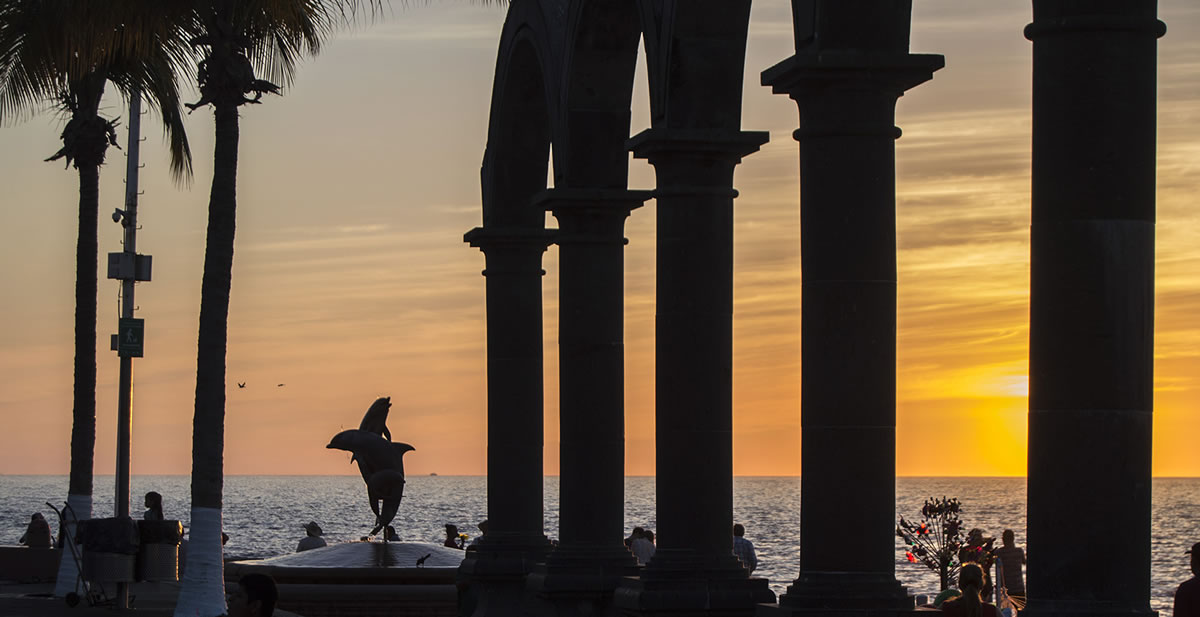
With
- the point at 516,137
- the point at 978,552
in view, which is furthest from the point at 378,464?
the point at 978,552

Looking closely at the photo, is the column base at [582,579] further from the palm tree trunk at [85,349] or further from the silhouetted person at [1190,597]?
the palm tree trunk at [85,349]

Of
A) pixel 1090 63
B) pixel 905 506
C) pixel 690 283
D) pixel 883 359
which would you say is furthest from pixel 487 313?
pixel 905 506

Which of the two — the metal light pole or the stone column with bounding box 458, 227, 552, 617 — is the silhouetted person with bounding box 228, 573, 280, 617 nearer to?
the stone column with bounding box 458, 227, 552, 617

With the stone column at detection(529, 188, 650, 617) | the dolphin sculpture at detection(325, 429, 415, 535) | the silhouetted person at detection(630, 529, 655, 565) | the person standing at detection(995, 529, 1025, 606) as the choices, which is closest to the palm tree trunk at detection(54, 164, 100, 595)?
the dolphin sculpture at detection(325, 429, 415, 535)

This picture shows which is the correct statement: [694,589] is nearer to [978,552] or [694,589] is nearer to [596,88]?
[978,552]

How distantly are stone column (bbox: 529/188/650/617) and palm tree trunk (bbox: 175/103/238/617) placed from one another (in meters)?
4.35

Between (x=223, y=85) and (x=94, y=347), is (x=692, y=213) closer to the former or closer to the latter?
(x=223, y=85)

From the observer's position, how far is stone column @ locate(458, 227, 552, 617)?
2309cm

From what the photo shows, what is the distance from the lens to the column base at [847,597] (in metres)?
12.6

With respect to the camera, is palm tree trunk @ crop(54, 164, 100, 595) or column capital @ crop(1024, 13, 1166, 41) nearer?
column capital @ crop(1024, 13, 1166, 41)

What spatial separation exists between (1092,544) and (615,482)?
33.1 feet

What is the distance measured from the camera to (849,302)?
13.0m

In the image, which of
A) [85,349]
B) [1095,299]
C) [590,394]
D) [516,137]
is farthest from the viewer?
[85,349]

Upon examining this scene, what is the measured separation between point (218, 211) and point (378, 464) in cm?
523
